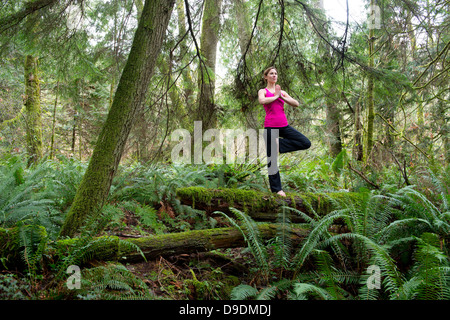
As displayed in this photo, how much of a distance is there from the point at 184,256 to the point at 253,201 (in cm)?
128

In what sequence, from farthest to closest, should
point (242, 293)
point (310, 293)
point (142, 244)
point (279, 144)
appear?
point (279, 144)
point (142, 244)
point (310, 293)
point (242, 293)

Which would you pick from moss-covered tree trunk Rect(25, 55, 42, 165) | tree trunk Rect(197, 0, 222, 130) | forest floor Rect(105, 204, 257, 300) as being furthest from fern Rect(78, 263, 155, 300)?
moss-covered tree trunk Rect(25, 55, 42, 165)

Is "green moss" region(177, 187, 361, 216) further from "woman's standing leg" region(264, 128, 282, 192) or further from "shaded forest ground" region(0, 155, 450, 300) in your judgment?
"shaded forest ground" region(0, 155, 450, 300)

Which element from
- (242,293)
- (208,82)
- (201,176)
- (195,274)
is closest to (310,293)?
(242,293)

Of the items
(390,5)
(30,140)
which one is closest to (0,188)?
(30,140)

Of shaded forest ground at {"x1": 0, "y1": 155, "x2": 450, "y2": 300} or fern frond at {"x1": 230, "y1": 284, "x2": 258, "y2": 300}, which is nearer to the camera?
shaded forest ground at {"x1": 0, "y1": 155, "x2": 450, "y2": 300}

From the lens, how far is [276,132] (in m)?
4.20

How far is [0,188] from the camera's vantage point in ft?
10.2

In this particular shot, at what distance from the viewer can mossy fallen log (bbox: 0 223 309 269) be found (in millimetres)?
2215

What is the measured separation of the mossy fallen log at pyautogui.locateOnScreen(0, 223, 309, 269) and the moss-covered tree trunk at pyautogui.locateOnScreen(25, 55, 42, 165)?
6.30m

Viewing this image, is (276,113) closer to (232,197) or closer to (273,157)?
(273,157)

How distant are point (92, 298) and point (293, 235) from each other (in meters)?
2.30

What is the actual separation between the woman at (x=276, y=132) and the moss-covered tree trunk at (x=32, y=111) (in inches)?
268

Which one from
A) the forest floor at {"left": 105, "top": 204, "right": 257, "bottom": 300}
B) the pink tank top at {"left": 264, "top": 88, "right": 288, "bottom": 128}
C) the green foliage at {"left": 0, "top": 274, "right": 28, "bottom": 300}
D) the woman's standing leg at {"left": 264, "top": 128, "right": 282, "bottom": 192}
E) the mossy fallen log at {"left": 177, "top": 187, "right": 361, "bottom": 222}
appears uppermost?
the pink tank top at {"left": 264, "top": 88, "right": 288, "bottom": 128}
